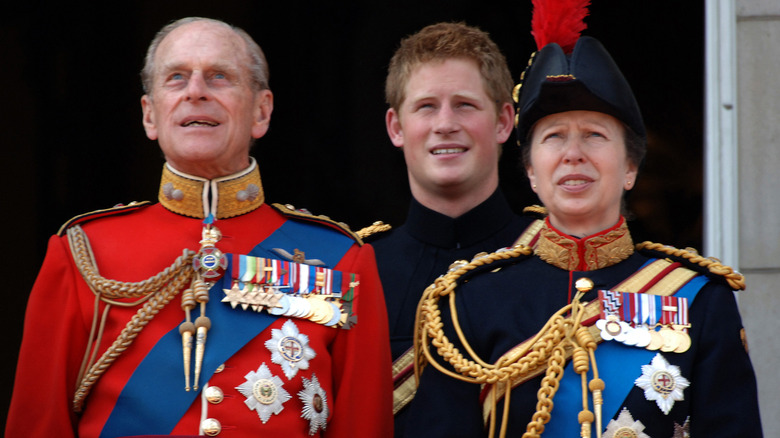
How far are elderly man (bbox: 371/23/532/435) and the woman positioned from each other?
0.58m

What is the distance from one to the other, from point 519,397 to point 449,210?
108cm

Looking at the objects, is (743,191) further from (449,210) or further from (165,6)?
(165,6)

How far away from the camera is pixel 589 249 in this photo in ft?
10.2

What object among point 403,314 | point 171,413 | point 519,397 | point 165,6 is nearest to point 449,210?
point 403,314

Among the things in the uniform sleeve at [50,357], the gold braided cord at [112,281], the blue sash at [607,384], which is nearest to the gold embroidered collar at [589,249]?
the blue sash at [607,384]

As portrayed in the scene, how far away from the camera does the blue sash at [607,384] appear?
9.60 ft

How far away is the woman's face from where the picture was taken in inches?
122

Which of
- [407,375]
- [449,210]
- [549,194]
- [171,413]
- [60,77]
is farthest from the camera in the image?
[60,77]

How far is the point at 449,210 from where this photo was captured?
395cm

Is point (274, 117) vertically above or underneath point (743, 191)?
above

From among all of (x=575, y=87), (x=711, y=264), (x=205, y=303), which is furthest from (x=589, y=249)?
(x=205, y=303)

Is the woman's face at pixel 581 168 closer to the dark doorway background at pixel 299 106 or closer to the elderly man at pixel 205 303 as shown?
the elderly man at pixel 205 303

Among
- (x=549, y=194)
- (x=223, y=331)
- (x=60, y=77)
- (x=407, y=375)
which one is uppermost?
(x=60, y=77)

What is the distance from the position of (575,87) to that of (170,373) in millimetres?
1219
